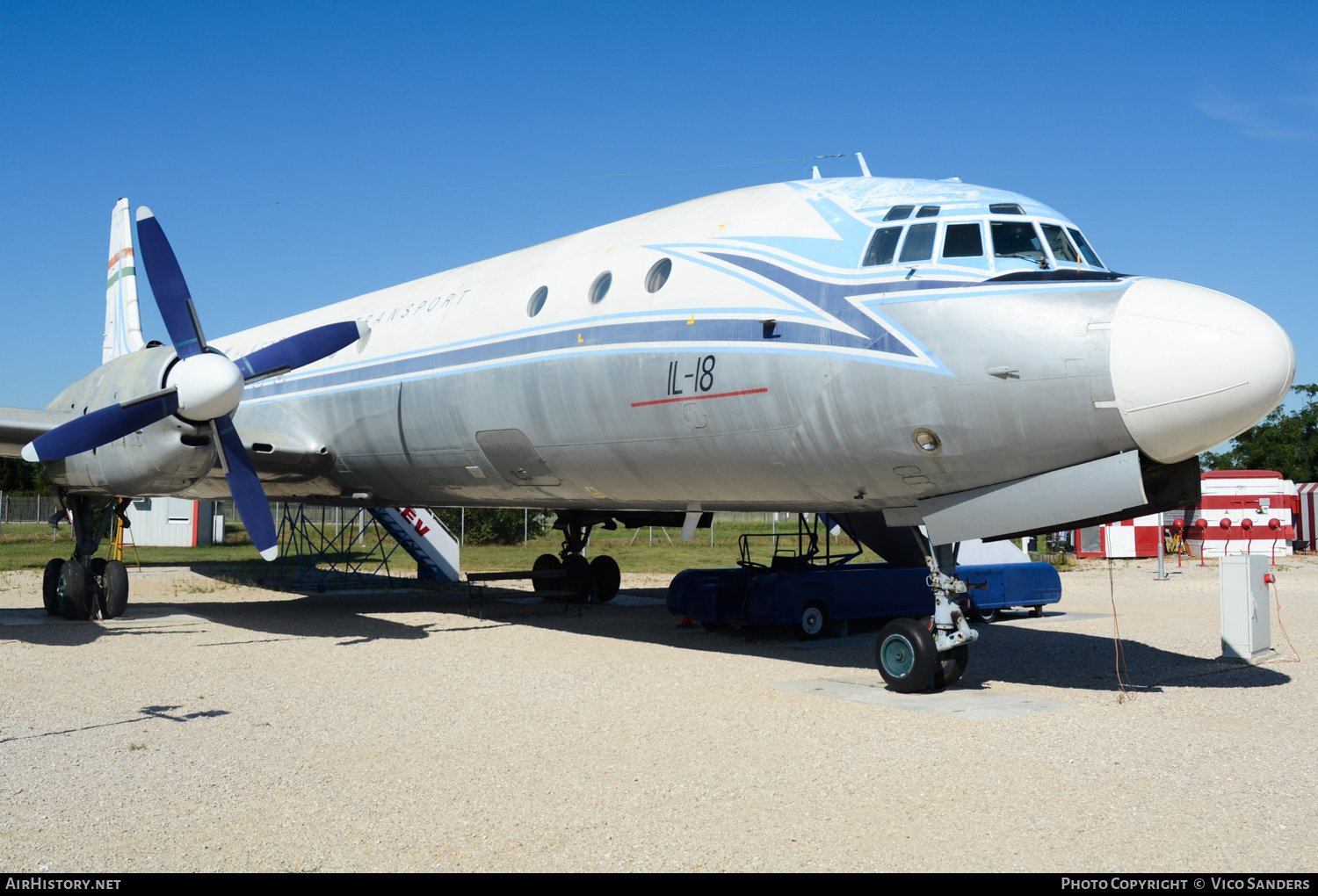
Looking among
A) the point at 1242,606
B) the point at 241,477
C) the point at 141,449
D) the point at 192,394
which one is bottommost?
the point at 1242,606

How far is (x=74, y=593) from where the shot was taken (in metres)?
16.0

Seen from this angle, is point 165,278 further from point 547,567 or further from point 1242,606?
point 1242,606

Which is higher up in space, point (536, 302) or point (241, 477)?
point (536, 302)

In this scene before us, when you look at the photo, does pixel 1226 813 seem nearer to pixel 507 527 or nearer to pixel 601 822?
pixel 601 822

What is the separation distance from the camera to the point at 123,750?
761cm

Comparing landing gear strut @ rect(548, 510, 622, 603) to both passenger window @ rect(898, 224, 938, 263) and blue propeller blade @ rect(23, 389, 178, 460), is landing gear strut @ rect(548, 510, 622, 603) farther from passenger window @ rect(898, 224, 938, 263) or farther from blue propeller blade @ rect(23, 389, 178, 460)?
passenger window @ rect(898, 224, 938, 263)

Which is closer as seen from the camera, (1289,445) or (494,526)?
(494,526)

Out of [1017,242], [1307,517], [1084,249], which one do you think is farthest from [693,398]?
[1307,517]

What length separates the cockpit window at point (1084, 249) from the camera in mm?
9359

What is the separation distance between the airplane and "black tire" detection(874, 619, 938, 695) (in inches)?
0.8

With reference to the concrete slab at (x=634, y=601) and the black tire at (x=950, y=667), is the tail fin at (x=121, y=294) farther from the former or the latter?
the black tire at (x=950, y=667)

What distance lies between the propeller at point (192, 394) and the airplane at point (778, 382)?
Answer: 0.11 feet

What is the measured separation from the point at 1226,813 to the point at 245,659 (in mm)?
10393

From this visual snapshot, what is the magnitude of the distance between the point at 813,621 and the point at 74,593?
11318 mm
